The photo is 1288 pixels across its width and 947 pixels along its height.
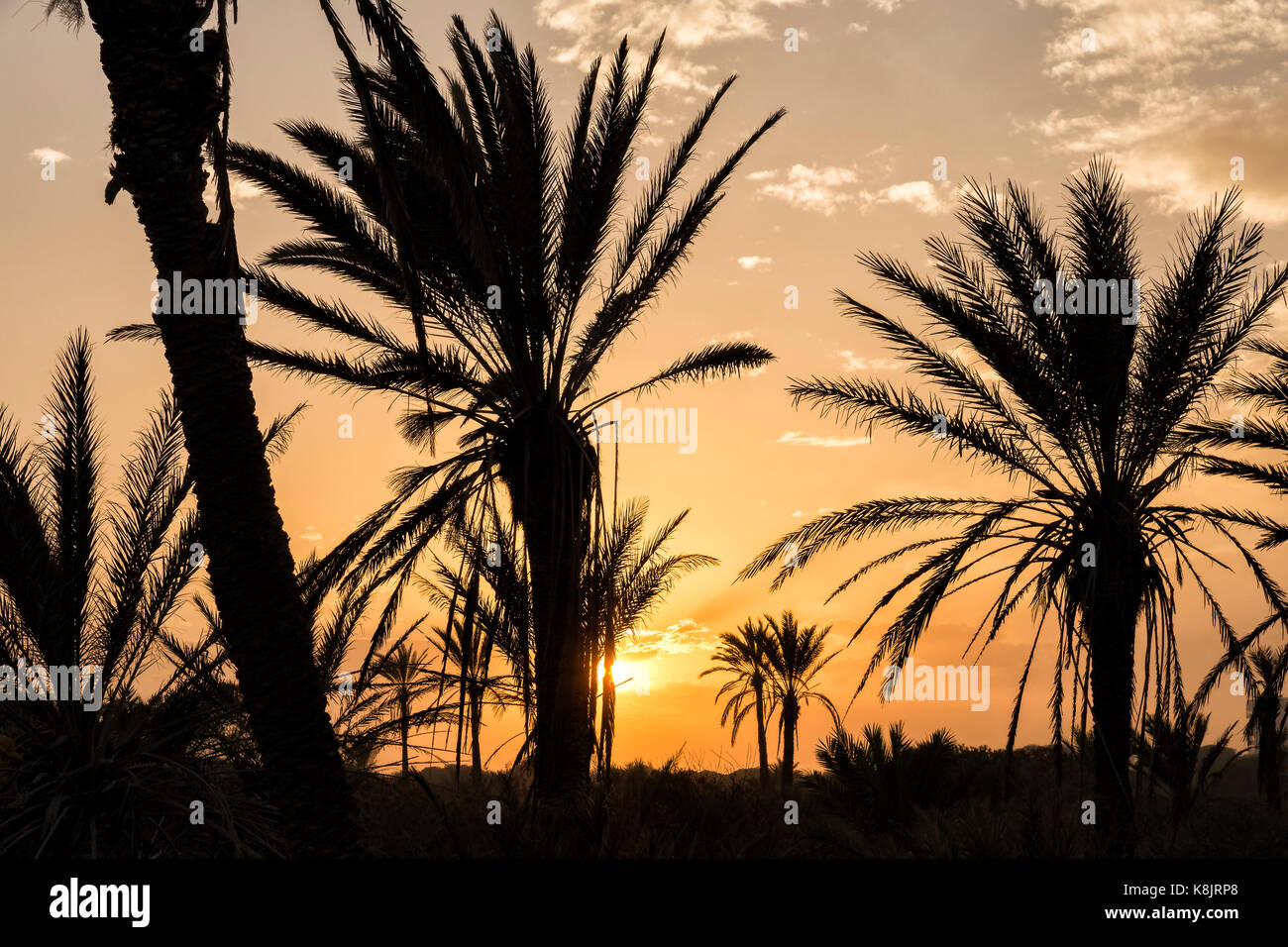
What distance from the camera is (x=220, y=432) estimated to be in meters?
6.51

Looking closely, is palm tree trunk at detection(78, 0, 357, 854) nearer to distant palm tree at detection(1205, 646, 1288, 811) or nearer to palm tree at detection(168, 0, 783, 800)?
palm tree at detection(168, 0, 783, 800)

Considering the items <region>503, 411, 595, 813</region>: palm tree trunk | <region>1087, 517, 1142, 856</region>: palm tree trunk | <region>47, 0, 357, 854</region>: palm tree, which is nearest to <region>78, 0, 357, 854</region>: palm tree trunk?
<region>47, 0, 357, 854</region>: palm tree

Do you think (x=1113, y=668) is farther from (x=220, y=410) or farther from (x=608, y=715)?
(x=220, y=410)

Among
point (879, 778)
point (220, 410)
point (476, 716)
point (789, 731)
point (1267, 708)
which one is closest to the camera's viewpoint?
point (220, 410)

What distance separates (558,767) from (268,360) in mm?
5880

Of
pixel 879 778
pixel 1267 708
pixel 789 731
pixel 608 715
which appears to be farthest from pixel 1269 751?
pixel 789 731

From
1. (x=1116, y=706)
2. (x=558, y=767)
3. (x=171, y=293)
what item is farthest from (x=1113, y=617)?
(x=171, y=293)

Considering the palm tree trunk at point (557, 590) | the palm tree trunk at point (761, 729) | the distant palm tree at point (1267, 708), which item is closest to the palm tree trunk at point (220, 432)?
the palm tree trunk at point (557, 590)

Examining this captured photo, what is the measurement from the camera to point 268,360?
1218 cm

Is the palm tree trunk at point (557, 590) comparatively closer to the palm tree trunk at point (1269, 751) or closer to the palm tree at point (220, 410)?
the palm tree at point (220, 410)

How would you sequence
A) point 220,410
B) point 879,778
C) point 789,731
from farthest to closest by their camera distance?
point 789,731 < point 879,778 < point 220,410

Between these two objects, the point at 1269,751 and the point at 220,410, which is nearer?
the point at 220,410

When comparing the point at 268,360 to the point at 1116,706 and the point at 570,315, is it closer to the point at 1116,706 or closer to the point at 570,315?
the point at 570,315

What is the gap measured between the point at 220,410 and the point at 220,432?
0.46ft
